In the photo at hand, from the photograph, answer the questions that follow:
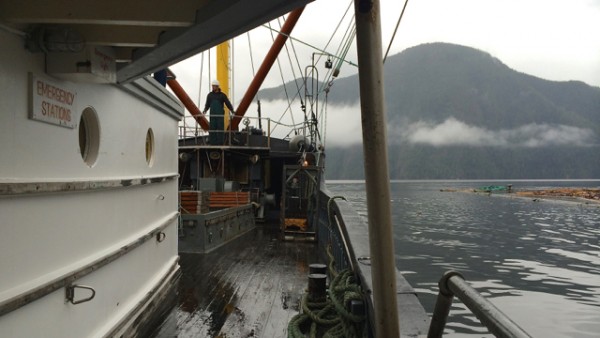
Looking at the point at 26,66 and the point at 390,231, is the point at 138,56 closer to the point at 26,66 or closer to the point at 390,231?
the point at 26,66

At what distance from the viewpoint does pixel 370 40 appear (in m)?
1.97

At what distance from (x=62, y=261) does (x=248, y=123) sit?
38.5ft

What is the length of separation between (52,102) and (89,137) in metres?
0.85

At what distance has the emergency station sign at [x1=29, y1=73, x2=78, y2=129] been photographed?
8.41 ft

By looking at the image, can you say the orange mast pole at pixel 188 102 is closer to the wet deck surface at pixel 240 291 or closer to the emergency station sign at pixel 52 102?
the wet deck surface at pixel 240 291

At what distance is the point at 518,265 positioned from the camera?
18.4 metres

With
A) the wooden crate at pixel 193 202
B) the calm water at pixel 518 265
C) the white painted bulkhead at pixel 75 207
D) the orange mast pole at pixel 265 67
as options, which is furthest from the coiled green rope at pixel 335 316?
the orange mast pole at pixel 265 67

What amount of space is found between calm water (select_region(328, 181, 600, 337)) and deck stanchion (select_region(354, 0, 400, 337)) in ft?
28.0

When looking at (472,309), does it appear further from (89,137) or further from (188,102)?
(188,102)

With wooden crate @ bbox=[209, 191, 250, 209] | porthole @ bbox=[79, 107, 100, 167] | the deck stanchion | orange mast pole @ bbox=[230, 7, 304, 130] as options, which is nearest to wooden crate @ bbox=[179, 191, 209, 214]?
wooden crate @ bbox=[209, 191, 250, 209]

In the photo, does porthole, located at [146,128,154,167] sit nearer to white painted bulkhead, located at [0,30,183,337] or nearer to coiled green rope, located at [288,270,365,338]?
white painted bulkhead, located at [0,30,183,337]

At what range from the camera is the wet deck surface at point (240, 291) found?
4.62 m

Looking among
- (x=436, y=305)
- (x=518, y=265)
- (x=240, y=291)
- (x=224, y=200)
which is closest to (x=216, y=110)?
(x=224, y=200)

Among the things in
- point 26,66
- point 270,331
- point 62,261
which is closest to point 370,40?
point 26,66
